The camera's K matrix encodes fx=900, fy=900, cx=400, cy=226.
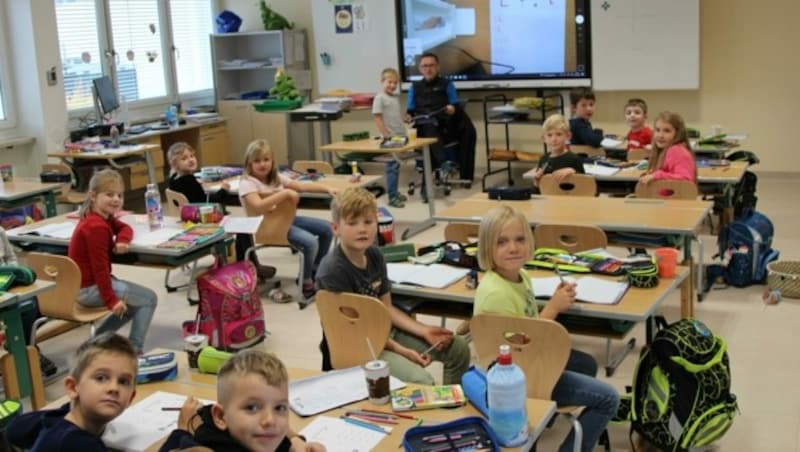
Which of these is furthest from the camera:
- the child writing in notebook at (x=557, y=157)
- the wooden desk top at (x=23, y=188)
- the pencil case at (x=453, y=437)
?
the wooden desk top at (x=23, y=188)

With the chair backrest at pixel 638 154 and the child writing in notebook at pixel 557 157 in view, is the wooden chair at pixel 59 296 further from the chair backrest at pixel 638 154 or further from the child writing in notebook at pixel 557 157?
the chair backrest at pixel 638 154

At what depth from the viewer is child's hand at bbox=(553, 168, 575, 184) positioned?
17.8 feet

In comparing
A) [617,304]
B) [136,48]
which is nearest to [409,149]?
[136,48]

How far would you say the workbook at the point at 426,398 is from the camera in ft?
8.03

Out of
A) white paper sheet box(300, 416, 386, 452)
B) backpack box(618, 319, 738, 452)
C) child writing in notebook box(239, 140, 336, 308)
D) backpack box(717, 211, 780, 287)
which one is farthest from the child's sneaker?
white paper sheet box(300, 416, 386, 452)

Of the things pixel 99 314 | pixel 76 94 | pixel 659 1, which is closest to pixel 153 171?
pixel 76 94

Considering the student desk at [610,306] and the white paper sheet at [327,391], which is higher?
the student desk at [610,306]

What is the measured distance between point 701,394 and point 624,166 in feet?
10.2

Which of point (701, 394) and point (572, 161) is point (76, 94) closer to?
point (572, 161)

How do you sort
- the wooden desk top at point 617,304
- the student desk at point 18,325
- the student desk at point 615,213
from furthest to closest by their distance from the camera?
1. the student desk at point 615,213
2. the student desk at point 18,325
3. the wooden desk top at point 617,304

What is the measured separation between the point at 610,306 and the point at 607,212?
1.49 m

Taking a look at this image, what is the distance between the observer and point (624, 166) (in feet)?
20.2

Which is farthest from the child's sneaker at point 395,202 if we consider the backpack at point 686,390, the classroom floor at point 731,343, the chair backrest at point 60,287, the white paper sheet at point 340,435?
the white paper sheet at point 340,435

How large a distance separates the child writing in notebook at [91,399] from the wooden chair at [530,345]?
1.11 m
